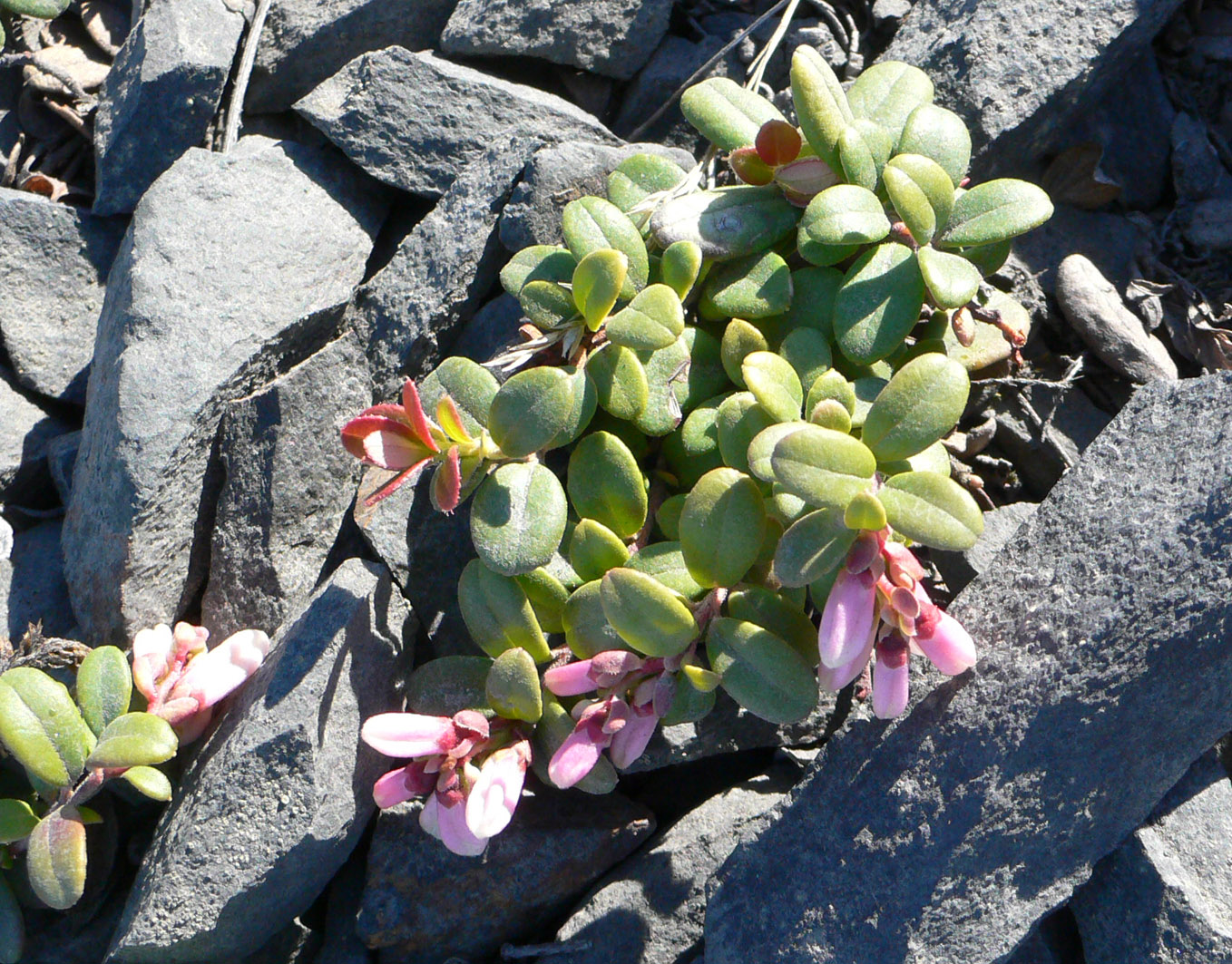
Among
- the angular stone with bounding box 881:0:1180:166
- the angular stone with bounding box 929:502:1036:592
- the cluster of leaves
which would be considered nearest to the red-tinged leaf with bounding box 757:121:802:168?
the angular stone with bounding box 881:0:1180:166

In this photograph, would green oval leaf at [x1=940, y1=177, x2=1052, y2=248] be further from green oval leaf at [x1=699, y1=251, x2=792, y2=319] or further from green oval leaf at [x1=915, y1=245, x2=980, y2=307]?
green oval leaf at [x1=699, y1=251, x2=792, y2=319]

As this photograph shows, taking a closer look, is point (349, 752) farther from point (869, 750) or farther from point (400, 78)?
point (400, 78)

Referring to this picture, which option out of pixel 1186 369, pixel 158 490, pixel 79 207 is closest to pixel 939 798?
pixel 1186 369

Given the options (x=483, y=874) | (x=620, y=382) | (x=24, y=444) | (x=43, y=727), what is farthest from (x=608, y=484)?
(x=24, y=444)

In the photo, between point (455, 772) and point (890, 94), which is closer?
point (455, 772)

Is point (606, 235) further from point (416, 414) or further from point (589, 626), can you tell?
point (589, 626)

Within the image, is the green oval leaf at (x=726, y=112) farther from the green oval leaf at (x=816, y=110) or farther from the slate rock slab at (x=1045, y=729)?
the slate rock slab at (x=1045, y=729)

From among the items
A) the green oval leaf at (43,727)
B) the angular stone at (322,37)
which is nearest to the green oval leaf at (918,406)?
the green oval leaf at (43,727)
